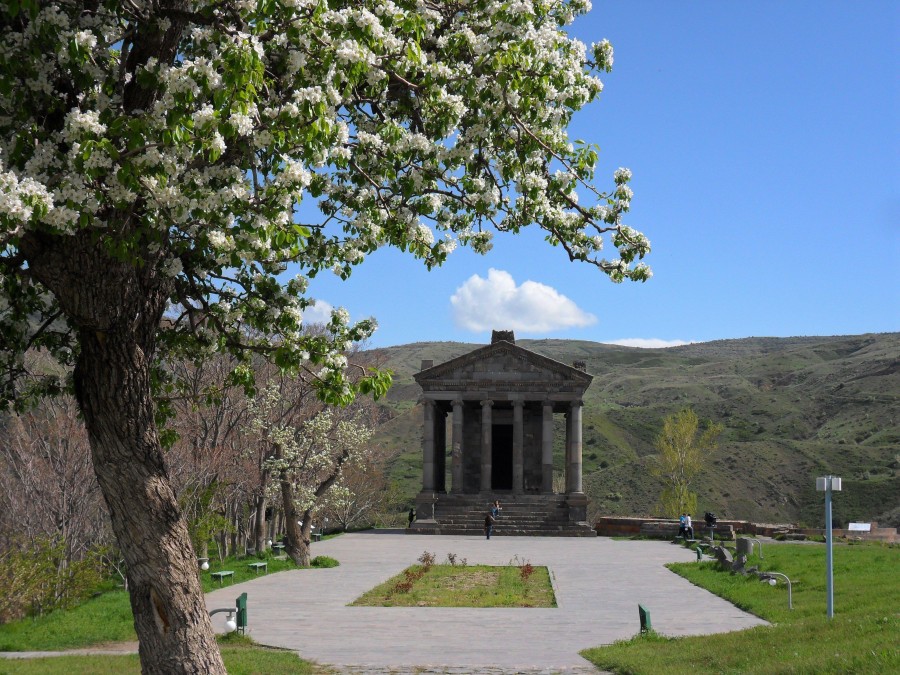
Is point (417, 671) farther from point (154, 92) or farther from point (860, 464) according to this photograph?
point (860, 464)

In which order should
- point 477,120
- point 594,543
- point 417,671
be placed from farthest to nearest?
1. point 594,543
2. point 417,671
3. point 477,120

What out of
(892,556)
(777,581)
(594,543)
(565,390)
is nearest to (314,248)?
(777,581)

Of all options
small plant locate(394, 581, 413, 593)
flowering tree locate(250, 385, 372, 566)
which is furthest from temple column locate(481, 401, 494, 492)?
small plant locate(394, 581, 413, 593)

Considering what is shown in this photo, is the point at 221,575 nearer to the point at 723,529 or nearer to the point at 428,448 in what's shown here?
the point at 723,529

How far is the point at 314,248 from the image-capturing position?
11.1m

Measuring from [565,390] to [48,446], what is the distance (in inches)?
1307

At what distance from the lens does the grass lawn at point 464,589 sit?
22922mm

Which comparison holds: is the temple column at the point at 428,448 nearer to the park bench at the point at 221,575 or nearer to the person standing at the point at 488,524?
the person standing at the point at 488,524

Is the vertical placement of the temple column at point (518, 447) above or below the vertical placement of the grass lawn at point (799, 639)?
above

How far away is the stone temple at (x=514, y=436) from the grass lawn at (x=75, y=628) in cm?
2918

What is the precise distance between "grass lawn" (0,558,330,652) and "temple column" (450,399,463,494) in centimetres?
3303

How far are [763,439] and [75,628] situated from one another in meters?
99.7

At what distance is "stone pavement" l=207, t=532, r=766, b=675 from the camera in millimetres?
15641

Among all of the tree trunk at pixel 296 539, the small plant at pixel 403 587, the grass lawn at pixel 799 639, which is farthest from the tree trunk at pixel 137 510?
the tree trunk at pixel 296 539
